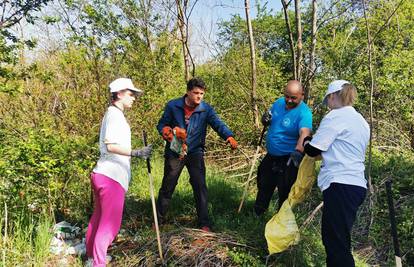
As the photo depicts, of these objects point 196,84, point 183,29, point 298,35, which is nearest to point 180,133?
point 196,84

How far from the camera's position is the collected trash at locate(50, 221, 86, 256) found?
3984 millimetres

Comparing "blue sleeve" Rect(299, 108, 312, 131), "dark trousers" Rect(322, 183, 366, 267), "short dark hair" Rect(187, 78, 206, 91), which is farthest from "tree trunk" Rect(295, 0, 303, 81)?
"dark trousers" Rect(322, 183, 366, 267)

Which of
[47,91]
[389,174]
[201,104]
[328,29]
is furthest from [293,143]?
[328,29]

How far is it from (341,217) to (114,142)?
6.52ft

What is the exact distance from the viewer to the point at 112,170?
339 centimetres

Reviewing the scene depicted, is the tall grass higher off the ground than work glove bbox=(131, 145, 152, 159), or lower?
lower

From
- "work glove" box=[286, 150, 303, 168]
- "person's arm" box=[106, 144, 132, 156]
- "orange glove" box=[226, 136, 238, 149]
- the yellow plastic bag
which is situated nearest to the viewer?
"person's arm" box=[106, 144, 132, 156]

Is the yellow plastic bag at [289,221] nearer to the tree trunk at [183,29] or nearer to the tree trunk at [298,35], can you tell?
the tree trunk at [298,35]

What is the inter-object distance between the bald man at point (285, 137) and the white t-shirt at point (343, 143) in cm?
70

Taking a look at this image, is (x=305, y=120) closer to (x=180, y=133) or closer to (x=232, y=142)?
(x=232, y=142)

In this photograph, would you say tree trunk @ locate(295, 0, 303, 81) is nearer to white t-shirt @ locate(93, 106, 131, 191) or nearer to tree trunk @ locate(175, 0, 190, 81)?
tree trunk @ locate(175, 0, 190, 81)

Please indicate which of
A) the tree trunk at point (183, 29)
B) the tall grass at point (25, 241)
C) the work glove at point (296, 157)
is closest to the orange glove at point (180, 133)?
→ the work glove at point (296, 157)

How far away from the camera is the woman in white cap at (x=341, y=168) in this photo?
3074mm

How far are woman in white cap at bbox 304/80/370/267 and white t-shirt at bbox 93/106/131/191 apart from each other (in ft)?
5.36
